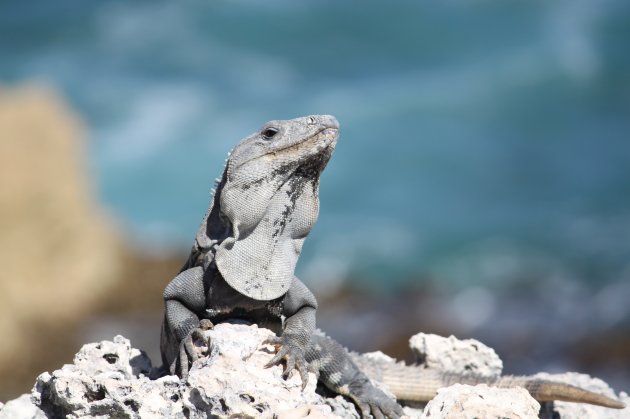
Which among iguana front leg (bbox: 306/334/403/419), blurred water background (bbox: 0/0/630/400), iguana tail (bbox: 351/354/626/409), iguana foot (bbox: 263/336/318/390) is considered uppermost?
blurred water background (bbox: 0/0/630/400)

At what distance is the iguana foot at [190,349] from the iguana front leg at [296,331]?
322mm

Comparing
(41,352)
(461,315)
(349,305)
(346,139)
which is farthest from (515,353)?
(346,139)

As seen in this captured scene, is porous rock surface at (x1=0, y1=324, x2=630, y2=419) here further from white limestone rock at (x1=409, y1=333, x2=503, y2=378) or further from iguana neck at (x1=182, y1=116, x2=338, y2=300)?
white limestone rock at (x1=409, y1=333, x2=503, y2=378)

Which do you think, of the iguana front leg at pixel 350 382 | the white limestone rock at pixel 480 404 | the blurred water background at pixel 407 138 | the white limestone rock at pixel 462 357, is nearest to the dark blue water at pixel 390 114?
the blurred water background at pixel 407 138

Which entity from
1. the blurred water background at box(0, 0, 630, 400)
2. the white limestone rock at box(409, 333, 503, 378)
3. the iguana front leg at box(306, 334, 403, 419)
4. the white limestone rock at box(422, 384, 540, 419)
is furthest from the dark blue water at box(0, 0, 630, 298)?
the white limestone rock at box(422, 384, 540, 419)

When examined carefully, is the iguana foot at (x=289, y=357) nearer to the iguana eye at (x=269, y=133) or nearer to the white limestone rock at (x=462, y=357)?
the iguana eye at (x=269, y=133)

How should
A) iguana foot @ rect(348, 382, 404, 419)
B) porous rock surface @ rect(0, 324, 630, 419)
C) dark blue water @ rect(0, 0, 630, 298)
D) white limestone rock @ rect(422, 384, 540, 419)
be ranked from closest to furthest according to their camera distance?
white limestone rock @ rect(422, 384, 540, 419) < porous rock surface @ rect(0, 324, 630, 419) < iguana foot @ rect(348, 382, 404, 419) < dark blue water @ rect(0, 0, 630, 298)

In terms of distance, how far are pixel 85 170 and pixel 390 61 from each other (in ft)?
47.8

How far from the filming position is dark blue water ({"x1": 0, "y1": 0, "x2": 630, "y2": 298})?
22312 mm

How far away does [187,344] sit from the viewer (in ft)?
17.9

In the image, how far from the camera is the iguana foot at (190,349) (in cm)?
Result: 538

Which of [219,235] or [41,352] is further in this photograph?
[41,352]

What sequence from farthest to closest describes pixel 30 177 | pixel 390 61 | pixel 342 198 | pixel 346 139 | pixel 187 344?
pixel 390 61 < pixel 346 139 < pixel 342 198 < pixel 30 177 < pixel 187 344

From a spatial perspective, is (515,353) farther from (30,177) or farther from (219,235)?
(219,235)
